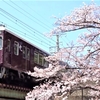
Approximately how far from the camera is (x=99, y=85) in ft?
23.1

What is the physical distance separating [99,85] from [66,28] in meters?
1.80

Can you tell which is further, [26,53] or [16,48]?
[26,53]

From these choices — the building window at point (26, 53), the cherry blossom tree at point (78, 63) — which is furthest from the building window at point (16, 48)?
the cherry blossom tree at point (78, 63)

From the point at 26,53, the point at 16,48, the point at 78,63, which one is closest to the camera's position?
the point at 78,63

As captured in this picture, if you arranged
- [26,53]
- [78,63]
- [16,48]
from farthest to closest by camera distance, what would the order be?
1. [26,53]
2. [16,48]
3. [78,63]

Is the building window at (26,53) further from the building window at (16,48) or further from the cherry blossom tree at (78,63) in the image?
the cherry blossom tree at (78,63)

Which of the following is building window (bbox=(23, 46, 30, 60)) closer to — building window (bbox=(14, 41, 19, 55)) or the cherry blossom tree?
building window (bbox=(14, 41, 19, 55))

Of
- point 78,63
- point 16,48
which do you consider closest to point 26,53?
point 16,48

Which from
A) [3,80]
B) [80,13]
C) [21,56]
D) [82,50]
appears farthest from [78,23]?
[21,56]

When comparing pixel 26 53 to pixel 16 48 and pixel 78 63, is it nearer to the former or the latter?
pixel 16 48

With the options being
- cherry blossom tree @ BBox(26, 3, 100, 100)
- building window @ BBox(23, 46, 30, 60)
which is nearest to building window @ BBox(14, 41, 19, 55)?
building window @ BBox(23, 46, 30, 60)

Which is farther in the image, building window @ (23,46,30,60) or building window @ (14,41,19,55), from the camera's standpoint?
building window @ (23,46,30,60)

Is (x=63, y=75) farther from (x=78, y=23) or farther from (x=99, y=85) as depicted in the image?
(x=78, y=23)

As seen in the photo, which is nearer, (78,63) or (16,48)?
(78,63)
